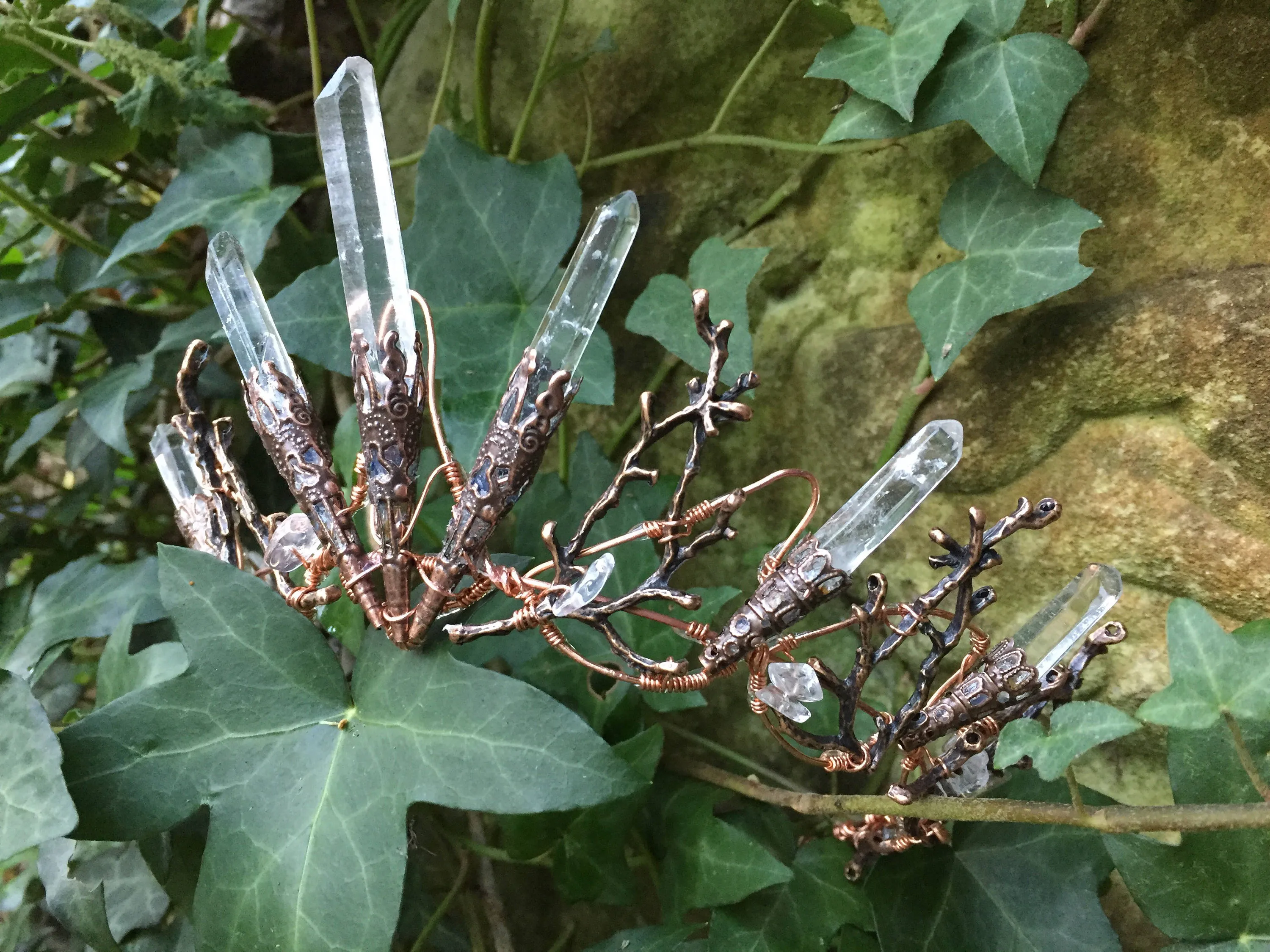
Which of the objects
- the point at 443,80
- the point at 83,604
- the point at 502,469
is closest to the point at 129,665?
the point at 83,604

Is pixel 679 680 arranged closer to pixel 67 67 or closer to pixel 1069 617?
pixel 1069 617

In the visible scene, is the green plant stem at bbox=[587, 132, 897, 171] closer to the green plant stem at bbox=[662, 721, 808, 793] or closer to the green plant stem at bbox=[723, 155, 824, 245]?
the green plant stem at bbox=[723, 155, 824, 245]

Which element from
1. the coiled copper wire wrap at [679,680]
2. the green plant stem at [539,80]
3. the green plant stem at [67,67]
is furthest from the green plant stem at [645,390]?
the green plant stem at [67,67]

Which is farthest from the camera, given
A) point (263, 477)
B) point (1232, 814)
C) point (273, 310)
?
point (263, 477)

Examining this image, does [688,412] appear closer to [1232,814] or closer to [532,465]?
[532,465]

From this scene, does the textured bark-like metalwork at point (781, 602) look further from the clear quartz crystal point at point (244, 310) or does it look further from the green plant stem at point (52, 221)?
the green plant stem at point (52, 221)

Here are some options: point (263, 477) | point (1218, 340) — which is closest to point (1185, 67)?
point (1218, 340)
